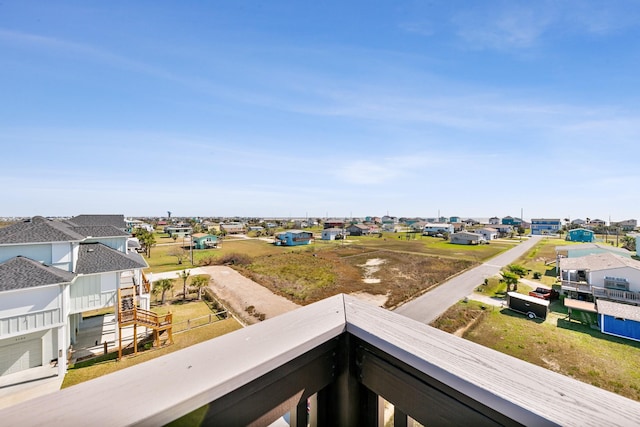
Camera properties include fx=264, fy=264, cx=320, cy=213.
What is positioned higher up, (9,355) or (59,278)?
(59,278)

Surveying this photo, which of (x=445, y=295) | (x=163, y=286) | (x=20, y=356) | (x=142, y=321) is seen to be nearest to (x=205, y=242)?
(x=163, y=286)

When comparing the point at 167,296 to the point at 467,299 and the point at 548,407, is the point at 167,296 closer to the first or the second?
the point at 467,299

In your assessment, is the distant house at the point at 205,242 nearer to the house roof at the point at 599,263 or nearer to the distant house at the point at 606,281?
the distant house at the point at 606,281

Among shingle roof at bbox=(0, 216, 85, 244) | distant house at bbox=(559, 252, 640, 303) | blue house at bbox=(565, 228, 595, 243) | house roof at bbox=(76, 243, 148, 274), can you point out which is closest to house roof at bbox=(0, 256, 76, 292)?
shingle roof at bbox=(0, 216, 85, 244)

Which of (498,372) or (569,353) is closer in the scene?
(498,372)

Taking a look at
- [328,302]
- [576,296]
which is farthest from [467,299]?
[328,302]

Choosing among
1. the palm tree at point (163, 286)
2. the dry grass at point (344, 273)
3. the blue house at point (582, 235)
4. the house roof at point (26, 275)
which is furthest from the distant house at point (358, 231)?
the house roof at point (26, 275)
